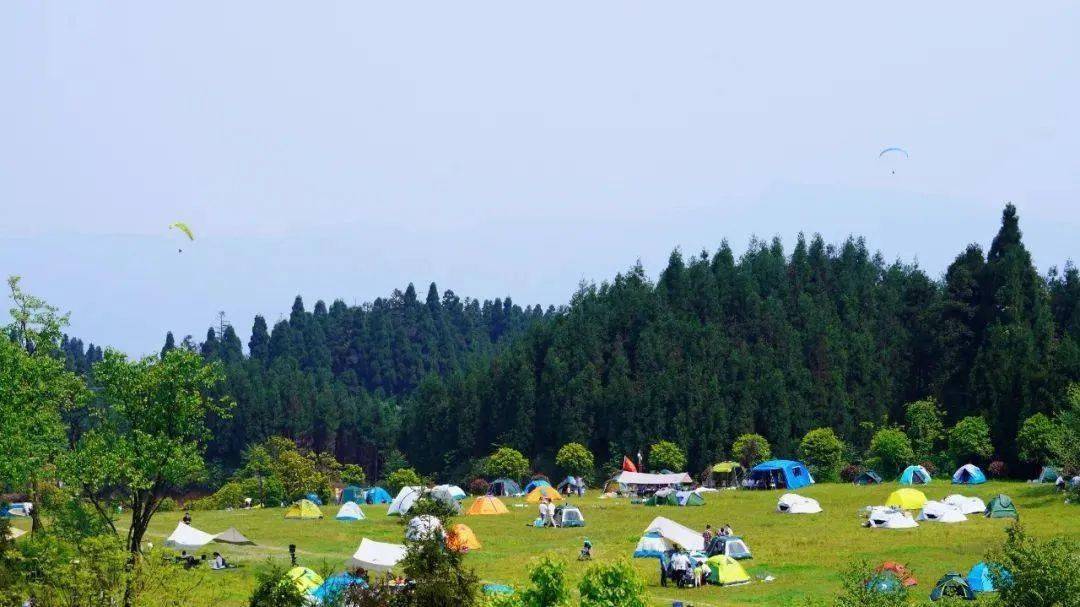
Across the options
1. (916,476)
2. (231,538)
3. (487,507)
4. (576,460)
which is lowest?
(487,507)

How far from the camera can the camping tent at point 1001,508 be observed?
3650cm

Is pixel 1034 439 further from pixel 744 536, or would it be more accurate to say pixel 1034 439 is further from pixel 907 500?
pixel 744 536

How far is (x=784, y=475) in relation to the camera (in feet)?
177

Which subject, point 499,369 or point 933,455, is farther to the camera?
point 499,369

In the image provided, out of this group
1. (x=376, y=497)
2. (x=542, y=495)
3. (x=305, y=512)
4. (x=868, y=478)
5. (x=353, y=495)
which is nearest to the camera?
(x=305, y=512)

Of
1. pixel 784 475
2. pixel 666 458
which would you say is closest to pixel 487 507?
pixel 784 475

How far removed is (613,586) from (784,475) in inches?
1665

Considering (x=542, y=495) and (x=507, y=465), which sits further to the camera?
(x=507, y=465)

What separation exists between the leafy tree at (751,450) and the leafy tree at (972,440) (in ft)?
45.7

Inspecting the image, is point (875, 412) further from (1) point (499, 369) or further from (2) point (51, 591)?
(2) point (51, 591)

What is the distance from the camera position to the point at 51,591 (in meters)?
16.0

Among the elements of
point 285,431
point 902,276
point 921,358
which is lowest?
point 285,431

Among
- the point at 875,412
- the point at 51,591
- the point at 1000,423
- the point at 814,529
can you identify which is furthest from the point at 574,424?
the point at 51,591

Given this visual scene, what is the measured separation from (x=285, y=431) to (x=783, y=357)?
5760 cm
